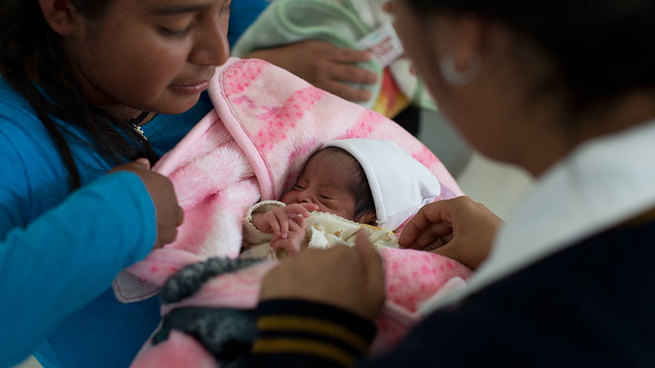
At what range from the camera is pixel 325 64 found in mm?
1389

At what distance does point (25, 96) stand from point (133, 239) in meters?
0.32

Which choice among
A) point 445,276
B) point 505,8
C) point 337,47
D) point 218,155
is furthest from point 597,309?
point 337,47

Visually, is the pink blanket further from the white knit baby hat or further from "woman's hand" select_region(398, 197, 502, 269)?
"woman's hand" select_region(398, 197, 502, 269)

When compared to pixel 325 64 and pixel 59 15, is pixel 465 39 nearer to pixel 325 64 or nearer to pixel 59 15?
pixel 59 15

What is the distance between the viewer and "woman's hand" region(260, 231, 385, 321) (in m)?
0.57

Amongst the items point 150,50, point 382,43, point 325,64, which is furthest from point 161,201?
point 382,43

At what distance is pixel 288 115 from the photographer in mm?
1126

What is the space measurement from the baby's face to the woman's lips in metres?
0.29

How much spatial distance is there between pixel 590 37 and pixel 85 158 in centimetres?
70

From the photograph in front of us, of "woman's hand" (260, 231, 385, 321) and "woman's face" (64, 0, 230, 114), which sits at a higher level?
"woman's face" (64, 0, 230, 114)

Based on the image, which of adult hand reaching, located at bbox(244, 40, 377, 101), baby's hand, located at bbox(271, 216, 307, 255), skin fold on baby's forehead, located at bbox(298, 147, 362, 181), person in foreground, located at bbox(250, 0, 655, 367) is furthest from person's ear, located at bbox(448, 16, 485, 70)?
adult hand reaching, located at bbox(244, 40, 377, 101)

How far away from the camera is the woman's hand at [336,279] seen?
0.57 m

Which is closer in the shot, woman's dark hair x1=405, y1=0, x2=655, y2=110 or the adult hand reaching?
woman's dark hair x1=405, y1=0, x2=655, y2=110

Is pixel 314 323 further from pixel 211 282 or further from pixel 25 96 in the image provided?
pixel 25 96
